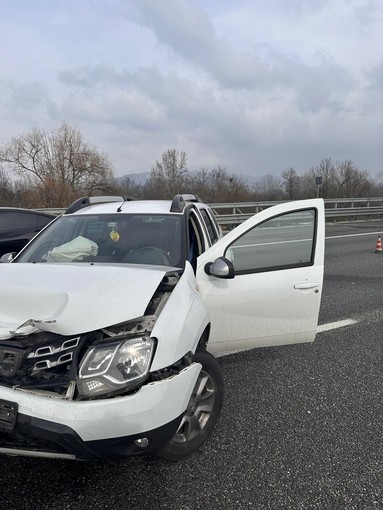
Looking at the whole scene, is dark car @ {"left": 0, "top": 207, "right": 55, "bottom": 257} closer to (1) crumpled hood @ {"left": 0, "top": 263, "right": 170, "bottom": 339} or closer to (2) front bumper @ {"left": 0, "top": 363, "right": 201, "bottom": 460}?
(1) crumpled hood @ {"left": 0, "top": 263, "right": 170, "bottom": 339}

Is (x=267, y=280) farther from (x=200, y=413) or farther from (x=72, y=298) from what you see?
(x=72, y=298)

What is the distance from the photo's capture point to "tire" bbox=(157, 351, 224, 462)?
2391 mm

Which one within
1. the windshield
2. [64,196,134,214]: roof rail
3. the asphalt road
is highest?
[64,196,134,214]: roof rail

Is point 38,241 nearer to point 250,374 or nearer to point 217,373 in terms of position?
point 217,373

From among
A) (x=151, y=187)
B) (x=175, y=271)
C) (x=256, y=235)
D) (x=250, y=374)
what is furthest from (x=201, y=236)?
(x=151, y=187)

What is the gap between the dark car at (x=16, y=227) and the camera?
6.78 meters

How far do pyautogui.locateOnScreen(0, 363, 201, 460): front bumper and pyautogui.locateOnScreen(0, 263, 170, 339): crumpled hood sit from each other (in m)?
0.37

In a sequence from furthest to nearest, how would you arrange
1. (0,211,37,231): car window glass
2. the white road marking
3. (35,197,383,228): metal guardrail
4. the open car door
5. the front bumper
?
1. (35,197,383,228): metal guardrail
2. (0,211,37,231): car window glass
3. the white road marking
4. the open car door
5. the front bumper

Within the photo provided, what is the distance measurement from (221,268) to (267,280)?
1.81ft

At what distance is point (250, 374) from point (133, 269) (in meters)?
1.79

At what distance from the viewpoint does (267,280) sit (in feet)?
11.2

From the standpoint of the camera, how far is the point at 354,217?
984 inches

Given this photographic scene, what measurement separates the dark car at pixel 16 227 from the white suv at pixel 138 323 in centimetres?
351

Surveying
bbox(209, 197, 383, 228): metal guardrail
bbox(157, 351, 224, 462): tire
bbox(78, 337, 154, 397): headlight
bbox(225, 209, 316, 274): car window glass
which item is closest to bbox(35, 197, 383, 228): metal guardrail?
bbox(209, 197, 383, 228): metal guardrail
